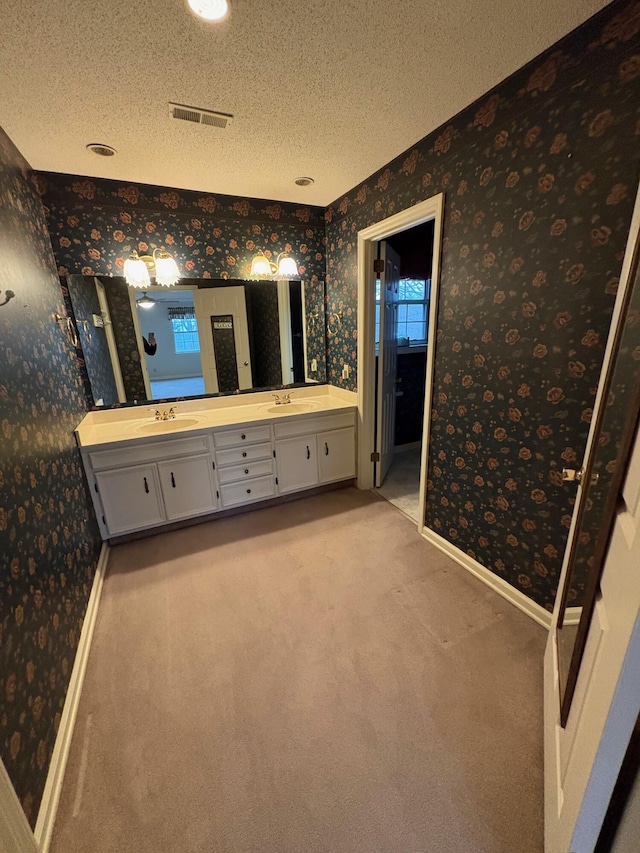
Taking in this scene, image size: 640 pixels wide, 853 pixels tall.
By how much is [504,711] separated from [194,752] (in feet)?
3.86

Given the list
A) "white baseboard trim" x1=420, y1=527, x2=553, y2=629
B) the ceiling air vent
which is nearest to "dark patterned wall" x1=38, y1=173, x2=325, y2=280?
the ceiling air vent

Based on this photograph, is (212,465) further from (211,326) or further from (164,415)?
(211,326)

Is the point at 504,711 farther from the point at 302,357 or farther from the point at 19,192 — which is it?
the point at 19,192

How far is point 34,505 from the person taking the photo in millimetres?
1338

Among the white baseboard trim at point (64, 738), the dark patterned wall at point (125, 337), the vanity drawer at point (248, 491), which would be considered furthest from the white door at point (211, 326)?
the white baseboard trim at point (64, 738)

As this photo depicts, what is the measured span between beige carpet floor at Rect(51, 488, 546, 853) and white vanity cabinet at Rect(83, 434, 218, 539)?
15.2 inches

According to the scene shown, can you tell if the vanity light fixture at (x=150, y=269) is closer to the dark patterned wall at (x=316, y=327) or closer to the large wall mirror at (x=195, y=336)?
the large wall mirror at (x=195, y=336)

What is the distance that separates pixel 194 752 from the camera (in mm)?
1229

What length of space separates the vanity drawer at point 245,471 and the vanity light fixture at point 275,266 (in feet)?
5.15

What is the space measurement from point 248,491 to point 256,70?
2389 mm

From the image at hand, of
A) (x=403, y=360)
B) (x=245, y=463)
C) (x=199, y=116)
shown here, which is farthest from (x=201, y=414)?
(x=403, y=360)

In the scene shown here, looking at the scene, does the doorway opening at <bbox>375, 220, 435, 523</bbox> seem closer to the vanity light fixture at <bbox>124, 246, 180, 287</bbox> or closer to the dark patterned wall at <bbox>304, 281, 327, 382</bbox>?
the dark patterned wall at <bbox>304, 281, 327, 382</bbox>

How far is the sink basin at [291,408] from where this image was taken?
112 inches

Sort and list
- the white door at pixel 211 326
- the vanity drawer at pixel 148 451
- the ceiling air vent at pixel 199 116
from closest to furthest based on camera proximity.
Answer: the ceiling air vent at pixel 199 116 < the vanity drawer at pixel 148 451 < the white door at pixel 211 326
